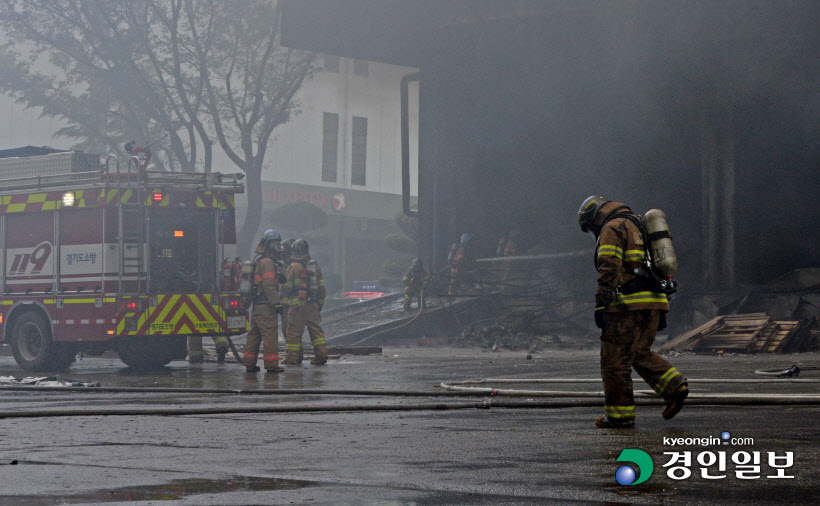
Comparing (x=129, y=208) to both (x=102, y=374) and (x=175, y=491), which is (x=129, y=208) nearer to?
(x=102, y=374)

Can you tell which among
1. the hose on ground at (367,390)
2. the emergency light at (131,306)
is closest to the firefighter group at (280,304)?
the emergency light at (131,306)

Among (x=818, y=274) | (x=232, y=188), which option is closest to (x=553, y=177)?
(x=818, y=274)

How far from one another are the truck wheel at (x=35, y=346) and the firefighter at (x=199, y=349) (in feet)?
6.46

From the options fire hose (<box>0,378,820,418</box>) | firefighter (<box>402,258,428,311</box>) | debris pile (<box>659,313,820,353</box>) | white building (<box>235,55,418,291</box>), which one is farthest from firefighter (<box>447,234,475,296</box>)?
white building (<box>235,55,418,291</box>)

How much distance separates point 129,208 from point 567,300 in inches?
409

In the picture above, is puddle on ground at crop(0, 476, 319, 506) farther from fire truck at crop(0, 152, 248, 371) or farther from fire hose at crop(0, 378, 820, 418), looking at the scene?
fire truck at crop(0, 152, 248, 371)

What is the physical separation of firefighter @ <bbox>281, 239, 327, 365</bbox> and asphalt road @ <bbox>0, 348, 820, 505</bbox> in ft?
17.0

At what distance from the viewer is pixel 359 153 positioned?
54031 millimetres

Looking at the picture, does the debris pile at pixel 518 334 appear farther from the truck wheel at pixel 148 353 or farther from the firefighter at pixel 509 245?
the truck wheel at pixel 148 353

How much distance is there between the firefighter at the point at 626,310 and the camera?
7539 millimetres

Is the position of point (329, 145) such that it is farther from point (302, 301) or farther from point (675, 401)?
point (675, 401)

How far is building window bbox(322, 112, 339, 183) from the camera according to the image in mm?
51500

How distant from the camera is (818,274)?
21.7m

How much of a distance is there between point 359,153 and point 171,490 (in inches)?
1946
